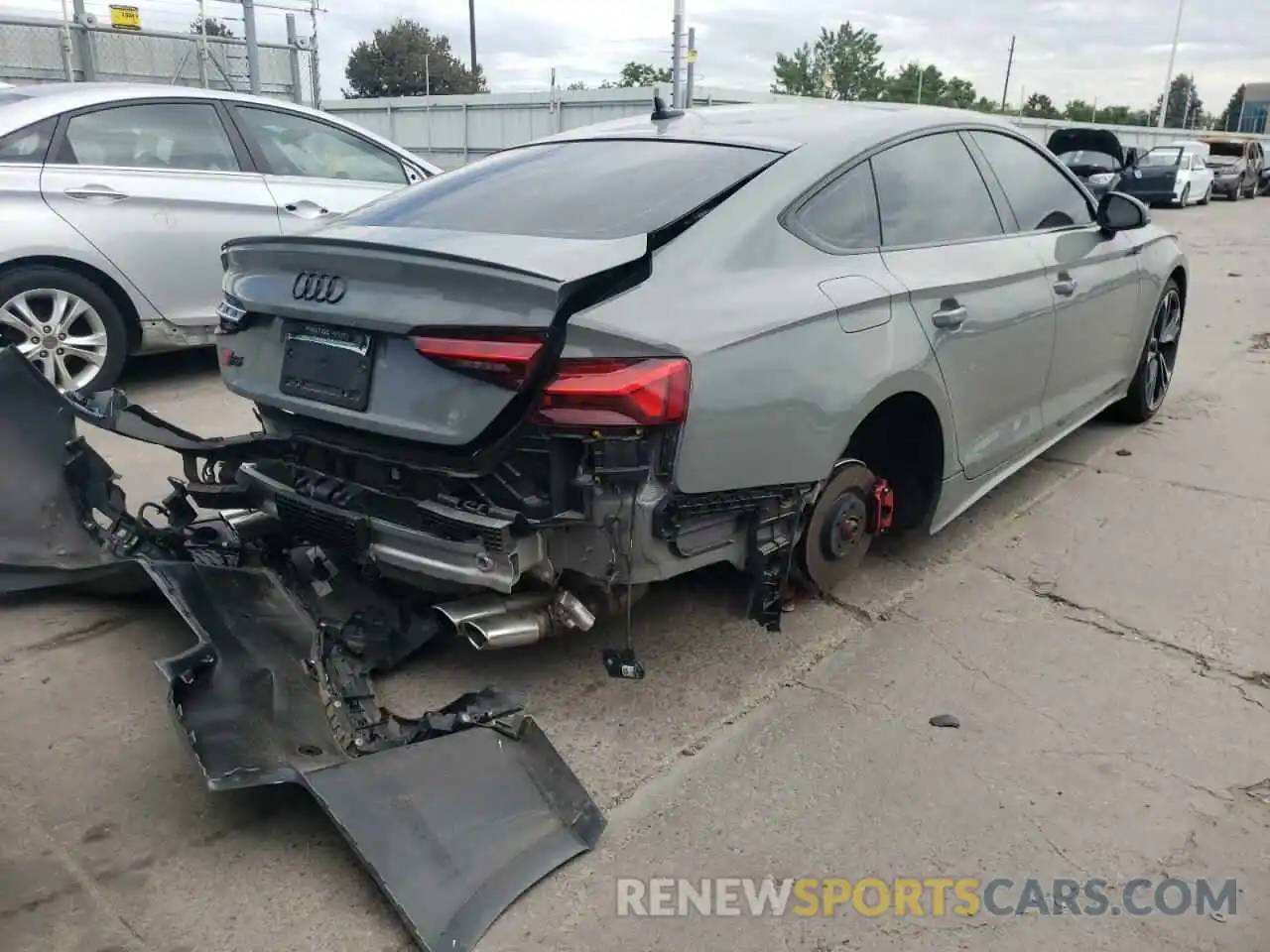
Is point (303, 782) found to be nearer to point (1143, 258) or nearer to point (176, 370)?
point (1143, 258)

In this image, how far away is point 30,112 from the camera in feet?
17.5

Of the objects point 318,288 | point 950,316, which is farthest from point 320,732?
point 950,316

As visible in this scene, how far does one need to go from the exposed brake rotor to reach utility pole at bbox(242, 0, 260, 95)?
41.3 feet

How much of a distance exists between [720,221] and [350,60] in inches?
2762

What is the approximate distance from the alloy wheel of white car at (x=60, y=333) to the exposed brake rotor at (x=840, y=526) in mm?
3955

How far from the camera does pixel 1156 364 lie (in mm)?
5902

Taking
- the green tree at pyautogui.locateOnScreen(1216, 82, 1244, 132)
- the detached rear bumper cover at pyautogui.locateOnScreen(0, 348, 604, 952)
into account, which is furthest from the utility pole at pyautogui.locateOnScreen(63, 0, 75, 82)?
the green tree at pyautogui.locateOnScreen(1216, 82, 1244, 132)

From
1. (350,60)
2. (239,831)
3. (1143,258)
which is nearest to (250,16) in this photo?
(1143,258)

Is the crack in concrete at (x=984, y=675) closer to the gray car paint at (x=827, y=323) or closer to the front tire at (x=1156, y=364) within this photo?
the gray car paint at (x=827, y=323)

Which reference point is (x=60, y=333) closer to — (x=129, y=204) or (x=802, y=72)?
(x=129, y=204)

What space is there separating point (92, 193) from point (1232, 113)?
100680 mm

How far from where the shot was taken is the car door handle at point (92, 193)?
537 centimetres

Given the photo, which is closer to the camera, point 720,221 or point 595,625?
point 720,221

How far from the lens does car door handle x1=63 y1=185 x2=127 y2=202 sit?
5367 mm
